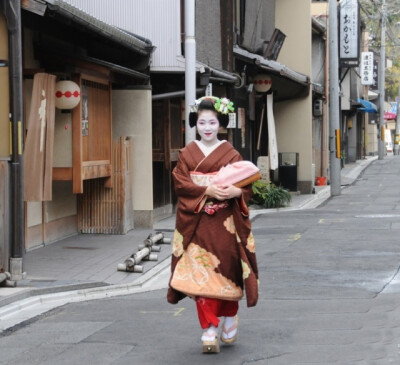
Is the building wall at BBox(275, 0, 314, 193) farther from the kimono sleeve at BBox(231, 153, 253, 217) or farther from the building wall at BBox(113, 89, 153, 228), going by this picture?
the kimono sleeve at BBox(231, 153, 253, 217)

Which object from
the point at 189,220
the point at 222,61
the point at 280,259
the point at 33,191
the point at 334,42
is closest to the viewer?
the point at 189,220

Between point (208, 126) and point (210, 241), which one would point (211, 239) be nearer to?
point (210, 241)

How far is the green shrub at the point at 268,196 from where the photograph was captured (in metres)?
24.2

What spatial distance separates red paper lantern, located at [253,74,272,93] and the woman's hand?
19.4 metres

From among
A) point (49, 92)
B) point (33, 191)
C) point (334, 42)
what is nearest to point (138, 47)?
point (49, 92)

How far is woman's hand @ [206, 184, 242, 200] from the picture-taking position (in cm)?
745

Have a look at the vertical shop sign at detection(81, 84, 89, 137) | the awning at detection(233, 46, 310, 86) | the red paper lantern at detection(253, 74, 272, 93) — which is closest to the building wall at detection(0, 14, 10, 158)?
the vertical shop sign at detection(81, 84, 89, 137)

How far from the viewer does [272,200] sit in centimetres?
2414

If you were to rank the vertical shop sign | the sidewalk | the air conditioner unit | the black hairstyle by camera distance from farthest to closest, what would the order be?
the air conditioner unit → the vertical shop sign → the sidewalk → the black hairstyle

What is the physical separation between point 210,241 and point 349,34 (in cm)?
2900

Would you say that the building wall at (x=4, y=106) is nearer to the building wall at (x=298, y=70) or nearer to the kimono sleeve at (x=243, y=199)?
the kimono sleeve at (x=243, y=199)

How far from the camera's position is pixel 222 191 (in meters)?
7.44

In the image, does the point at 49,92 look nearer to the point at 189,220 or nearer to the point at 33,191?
the point at 33,191

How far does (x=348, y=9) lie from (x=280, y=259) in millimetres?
24094
